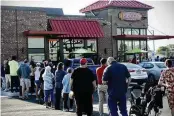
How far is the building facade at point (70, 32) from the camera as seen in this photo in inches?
1143

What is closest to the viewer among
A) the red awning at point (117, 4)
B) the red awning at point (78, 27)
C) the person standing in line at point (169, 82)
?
the person standing in line at point (169, 82)

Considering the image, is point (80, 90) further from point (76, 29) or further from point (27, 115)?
point (76, 29)

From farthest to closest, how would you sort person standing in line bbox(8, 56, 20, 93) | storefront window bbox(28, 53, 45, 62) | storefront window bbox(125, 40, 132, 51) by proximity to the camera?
1. storefront window bbox(125, 40, 132, 51)
2. storefront window bbox(28, 53, 45, 62)
3. person standing in line bbox(8, 56, 20, 93)

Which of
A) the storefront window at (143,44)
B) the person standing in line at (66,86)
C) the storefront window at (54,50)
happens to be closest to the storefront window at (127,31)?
the storefront window at (143,44)

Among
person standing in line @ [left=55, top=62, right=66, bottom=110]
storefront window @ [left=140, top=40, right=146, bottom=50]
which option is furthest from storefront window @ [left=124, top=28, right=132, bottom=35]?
person standing in line @ [left=55, top=62, right=66, bottom=110]

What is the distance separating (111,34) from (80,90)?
25830 mm

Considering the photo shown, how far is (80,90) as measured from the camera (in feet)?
31.6

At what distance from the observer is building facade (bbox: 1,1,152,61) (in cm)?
2903

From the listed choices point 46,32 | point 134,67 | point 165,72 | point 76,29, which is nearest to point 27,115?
point 165,72

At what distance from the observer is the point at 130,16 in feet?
120

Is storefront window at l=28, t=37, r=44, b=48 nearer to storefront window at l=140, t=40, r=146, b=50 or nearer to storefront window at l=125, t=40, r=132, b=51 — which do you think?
storefront window at l=125, t=40, r=132, b=51

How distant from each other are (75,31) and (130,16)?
7.25 metres

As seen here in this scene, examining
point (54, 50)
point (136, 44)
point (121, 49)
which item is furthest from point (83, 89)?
point (136, 44)

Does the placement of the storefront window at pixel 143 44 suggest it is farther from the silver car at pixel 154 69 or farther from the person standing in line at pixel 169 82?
the person standing in line at pixel 169 82
